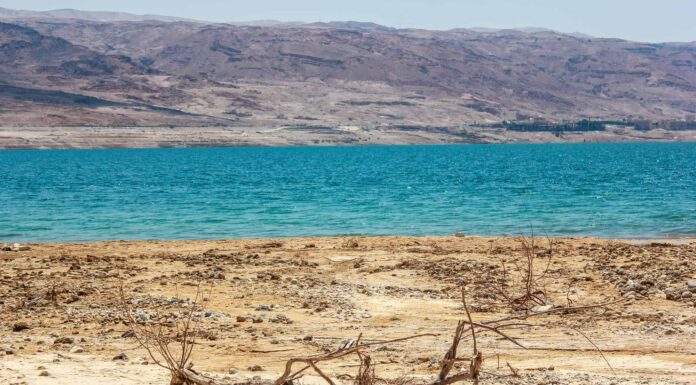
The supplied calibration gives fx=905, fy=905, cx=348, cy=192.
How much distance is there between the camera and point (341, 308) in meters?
13.6

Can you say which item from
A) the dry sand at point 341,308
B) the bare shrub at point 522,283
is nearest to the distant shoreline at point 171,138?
the dry sand at point 341,308

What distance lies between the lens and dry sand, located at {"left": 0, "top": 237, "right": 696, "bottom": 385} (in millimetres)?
9773

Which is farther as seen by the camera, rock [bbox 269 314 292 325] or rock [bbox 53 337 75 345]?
rock [bbox 269 314 292 325]

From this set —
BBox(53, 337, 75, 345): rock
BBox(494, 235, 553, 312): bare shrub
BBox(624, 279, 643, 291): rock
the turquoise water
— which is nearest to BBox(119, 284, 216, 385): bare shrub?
BBox(53, 337, 75, 345): rock

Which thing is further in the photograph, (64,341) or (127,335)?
(127,335)

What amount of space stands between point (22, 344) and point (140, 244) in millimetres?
13062

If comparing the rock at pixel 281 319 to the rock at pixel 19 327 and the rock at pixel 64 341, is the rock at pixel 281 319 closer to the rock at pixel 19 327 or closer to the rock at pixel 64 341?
the rock at pixel 64 341

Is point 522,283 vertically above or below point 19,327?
above

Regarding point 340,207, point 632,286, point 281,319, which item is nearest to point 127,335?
point 281,319

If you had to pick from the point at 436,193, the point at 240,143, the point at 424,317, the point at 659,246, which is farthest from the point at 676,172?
the point at 240,143

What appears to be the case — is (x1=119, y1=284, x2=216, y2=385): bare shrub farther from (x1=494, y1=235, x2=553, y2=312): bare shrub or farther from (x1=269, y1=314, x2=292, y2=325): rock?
(x1=494, y1=235, x2=553, y2=312): bare shrub

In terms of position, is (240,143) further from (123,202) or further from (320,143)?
(123,202)

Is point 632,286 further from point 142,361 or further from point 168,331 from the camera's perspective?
point 142,361

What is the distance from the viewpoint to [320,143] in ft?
590
